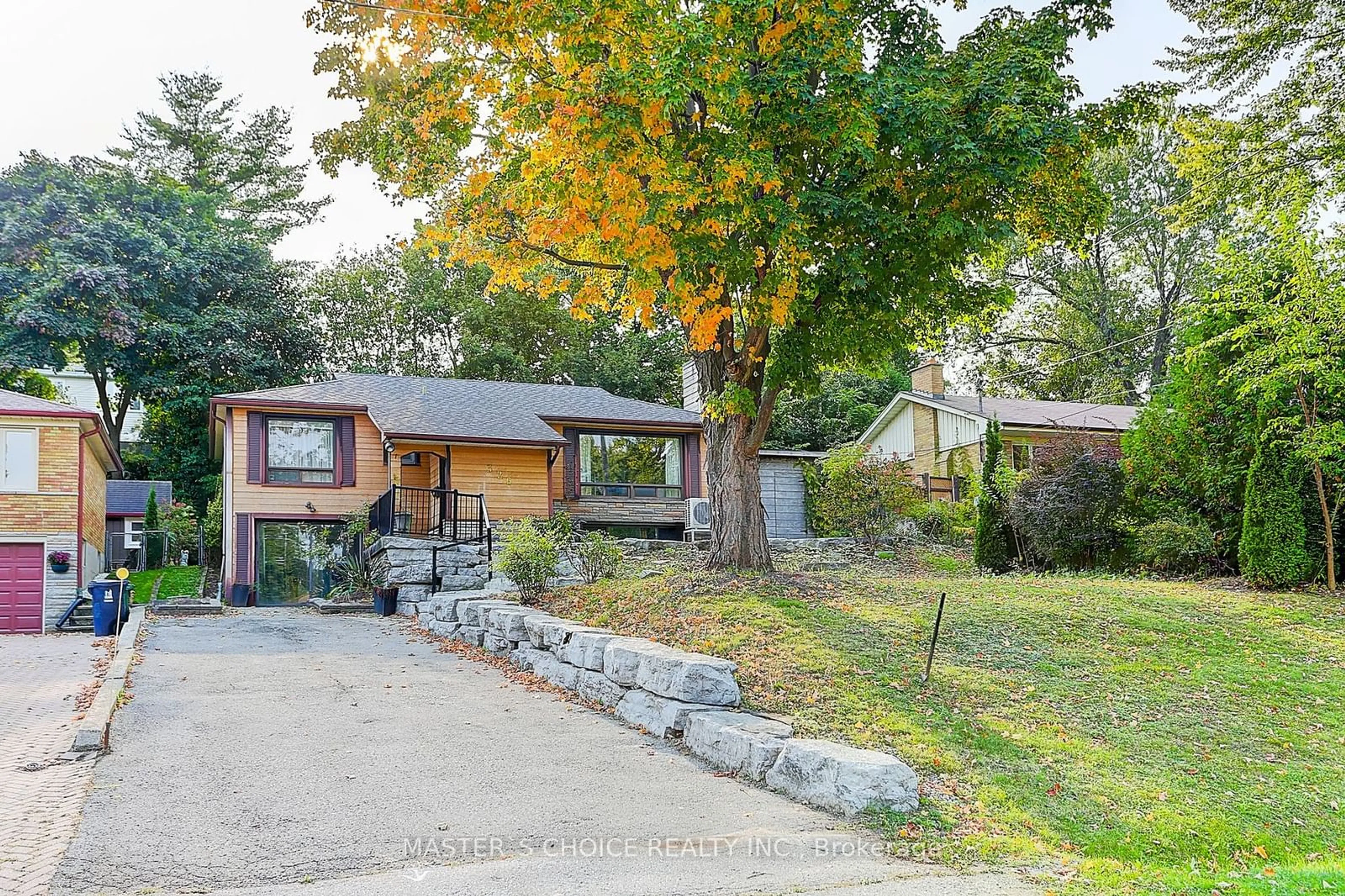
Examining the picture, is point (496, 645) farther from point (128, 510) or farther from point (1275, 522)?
point (128, 510)

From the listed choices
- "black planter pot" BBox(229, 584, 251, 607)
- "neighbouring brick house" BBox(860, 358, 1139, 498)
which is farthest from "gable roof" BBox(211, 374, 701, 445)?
"neighbouring brick house" BBox(860, 358, 1139, 498)

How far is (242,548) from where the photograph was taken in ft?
61.4

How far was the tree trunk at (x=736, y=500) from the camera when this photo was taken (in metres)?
11.5

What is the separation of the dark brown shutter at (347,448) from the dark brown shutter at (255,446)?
146 cm

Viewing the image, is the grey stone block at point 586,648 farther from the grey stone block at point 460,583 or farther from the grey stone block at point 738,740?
the grey stone block at point 460,583

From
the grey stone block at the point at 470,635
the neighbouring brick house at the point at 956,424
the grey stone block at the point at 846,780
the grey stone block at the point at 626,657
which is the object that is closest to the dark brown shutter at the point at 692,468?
the neighbouring brick house at the point at 956,424

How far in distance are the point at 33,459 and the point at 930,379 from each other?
22414 millimetres

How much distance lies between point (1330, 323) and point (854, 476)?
8787 millimetres

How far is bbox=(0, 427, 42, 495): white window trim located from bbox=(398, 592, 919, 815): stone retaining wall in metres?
11.9

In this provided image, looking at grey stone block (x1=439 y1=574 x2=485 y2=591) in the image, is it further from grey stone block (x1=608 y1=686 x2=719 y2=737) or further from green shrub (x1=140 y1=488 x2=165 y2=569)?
green shrub (x1=140 y1=488 x2=165 y2=569)

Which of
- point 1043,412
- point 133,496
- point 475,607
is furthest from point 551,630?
point 133,496

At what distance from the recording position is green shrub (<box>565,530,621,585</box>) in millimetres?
12719

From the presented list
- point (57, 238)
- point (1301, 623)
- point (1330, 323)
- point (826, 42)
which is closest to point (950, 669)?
point (1301, 623)

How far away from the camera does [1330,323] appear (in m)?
11.1
